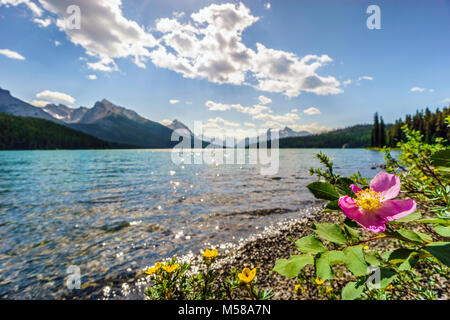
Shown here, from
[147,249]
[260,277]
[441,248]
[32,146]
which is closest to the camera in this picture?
[441,248]

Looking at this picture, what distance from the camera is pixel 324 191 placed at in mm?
990

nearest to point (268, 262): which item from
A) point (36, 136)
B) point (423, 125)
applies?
point (423, 125)

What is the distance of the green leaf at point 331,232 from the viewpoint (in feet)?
3.16

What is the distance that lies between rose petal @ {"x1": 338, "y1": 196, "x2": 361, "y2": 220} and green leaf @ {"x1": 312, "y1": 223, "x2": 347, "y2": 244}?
10 cm

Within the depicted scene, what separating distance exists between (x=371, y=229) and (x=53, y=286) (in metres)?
9.13

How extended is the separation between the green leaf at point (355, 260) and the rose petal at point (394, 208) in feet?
0.70

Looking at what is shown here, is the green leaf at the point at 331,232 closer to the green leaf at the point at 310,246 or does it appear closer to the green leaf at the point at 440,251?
the green leaf at the point at 310,246

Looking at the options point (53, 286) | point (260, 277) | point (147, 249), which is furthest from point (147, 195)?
point (260, 277)

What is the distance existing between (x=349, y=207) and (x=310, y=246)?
0.26 metres

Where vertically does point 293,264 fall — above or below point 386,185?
below

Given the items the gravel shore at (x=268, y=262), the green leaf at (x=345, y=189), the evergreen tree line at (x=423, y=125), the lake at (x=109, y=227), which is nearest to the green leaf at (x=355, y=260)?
the green leaf at (x=345, y=189)

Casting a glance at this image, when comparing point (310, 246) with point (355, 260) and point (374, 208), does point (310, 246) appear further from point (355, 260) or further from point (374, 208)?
point (374, 208)

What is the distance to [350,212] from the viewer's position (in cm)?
95
